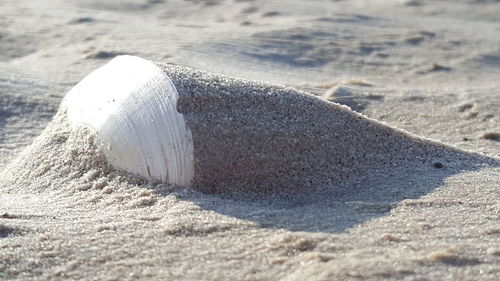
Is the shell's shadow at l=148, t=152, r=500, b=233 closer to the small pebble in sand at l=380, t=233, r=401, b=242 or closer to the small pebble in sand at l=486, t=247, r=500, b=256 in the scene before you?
the small pebble in sand at l=380, t=233, r=401, b=242

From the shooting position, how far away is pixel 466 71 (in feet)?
15.1

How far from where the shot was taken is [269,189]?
7.73 ft

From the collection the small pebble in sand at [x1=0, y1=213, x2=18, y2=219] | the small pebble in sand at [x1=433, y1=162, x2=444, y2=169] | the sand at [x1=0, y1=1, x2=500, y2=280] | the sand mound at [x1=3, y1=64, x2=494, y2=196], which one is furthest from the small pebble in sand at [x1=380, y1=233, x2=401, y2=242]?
the small pebble in sand at [x1=0, y1=213, x2=18, y2=219]

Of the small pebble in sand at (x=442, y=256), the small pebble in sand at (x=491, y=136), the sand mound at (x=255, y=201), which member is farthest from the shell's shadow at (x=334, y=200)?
the small pebble in sand at (x=491, y=136)

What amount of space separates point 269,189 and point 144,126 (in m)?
0.47

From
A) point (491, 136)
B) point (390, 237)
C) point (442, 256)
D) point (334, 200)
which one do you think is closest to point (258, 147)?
point (334, 200)

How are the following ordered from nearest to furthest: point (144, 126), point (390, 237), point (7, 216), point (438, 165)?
point (390, 237) → point (7, 216) → point (144, 126) → point (438, 165)

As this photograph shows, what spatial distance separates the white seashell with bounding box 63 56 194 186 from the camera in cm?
233

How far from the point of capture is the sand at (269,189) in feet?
6.10

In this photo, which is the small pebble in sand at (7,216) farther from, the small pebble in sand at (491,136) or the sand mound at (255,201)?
the small pebble in sand at (491,136)

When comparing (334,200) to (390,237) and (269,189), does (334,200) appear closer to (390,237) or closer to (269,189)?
(269,189)

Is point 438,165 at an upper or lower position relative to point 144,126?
lower

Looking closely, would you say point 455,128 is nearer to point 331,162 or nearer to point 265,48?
point 331,162

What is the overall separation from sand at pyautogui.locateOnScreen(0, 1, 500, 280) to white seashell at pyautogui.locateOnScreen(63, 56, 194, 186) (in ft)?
0.14
